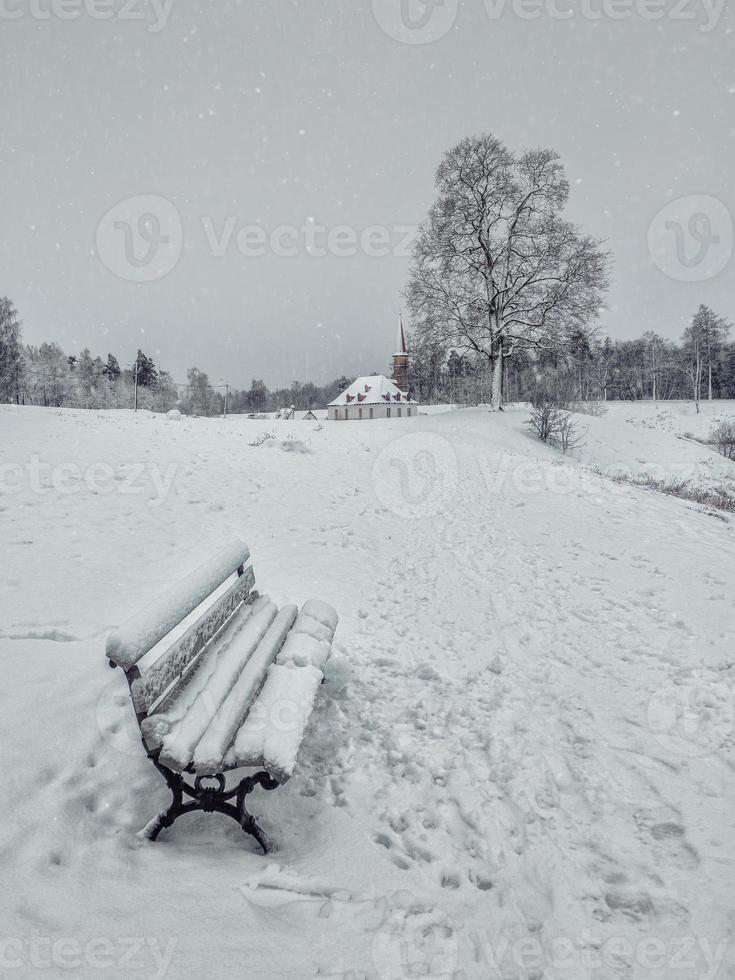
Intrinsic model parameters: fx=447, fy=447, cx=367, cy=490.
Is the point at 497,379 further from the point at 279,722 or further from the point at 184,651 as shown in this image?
the point at 279,722

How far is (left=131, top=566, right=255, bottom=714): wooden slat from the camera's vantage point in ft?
7.43

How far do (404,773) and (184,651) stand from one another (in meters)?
1.65

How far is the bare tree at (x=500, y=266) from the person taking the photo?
65.1 feet

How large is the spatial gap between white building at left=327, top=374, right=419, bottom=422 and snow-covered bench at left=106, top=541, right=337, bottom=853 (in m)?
45.3

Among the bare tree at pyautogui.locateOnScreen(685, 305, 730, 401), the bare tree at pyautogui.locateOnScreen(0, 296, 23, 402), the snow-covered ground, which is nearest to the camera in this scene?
the snow-covered ground

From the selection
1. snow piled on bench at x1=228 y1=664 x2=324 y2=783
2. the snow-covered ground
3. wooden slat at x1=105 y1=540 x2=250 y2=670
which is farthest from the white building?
snow piled on bench at x1=228 y1=664 x2=324 y2=783

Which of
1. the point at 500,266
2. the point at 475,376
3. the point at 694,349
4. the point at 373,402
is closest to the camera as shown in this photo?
the point at 500,266

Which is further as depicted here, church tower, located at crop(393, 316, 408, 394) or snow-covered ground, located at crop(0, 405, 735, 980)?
church tower, located at crop(393, 316, 408, 394)

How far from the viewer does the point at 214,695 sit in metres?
2.52

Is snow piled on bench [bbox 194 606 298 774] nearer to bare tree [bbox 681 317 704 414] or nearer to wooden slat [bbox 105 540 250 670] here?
wooden slat [bbox 105 540 250 670]

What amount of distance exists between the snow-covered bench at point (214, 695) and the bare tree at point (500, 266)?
2023 cm

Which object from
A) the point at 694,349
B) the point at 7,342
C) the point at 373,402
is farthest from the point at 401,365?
the point at 7,342

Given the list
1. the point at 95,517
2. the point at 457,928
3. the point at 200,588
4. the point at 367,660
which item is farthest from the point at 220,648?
the point at 95,517

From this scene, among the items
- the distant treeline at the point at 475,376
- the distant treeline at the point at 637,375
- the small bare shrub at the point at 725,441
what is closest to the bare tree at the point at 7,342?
the distant treeline at the point at 475,376
